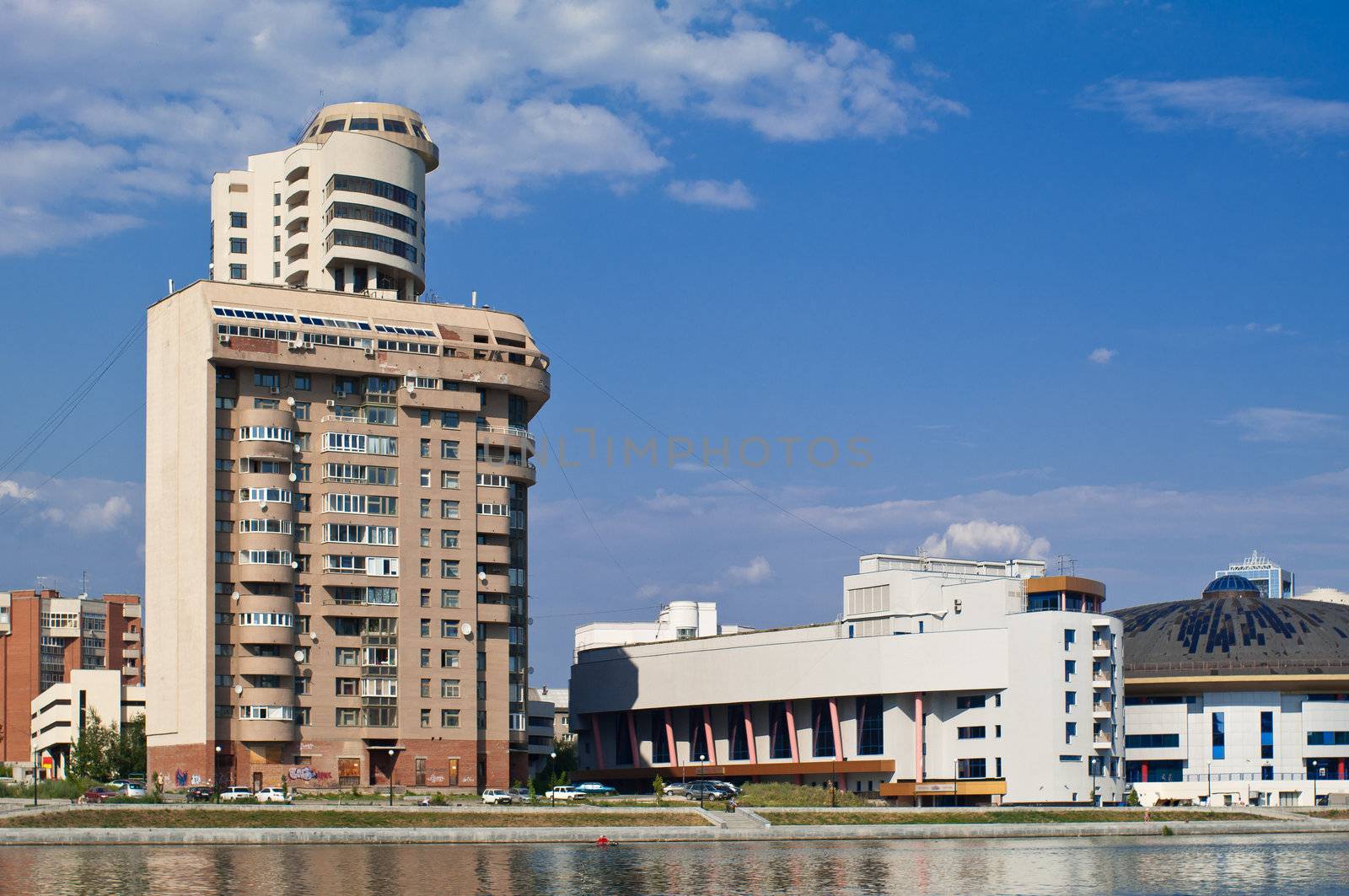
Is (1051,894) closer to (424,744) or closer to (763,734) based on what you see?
(424,744)

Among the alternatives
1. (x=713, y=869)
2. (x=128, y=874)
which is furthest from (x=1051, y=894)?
(x=128, y=874)

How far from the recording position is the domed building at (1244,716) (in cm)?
17100

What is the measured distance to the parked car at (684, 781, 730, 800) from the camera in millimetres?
141375

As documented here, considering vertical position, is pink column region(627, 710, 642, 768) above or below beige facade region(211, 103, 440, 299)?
below

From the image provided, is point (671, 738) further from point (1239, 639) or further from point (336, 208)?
point (336, 208)

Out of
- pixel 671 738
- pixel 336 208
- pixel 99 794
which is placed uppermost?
pixel 336 208

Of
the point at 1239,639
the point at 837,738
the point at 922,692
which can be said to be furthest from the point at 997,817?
the point at 1239,639

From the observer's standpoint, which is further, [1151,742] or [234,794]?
[1151,742]

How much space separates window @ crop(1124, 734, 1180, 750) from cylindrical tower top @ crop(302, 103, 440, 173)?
88.0 m

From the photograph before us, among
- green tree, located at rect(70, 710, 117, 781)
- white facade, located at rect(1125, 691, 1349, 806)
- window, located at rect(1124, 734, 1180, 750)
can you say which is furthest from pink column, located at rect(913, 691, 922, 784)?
green tree, located at rect(70, 710, 117, 781)

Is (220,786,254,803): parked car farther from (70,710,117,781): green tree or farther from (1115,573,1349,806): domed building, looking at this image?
(1115,573,1349,806): domed building

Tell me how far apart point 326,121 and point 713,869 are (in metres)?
100.0

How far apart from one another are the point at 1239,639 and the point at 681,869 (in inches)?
4037

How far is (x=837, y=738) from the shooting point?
170 metres
